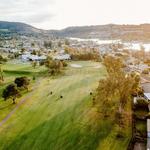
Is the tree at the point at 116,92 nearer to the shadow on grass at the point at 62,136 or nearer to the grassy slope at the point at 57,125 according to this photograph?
the grassy slope at the point at 57,125

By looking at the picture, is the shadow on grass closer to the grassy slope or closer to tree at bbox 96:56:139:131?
the grassy slope

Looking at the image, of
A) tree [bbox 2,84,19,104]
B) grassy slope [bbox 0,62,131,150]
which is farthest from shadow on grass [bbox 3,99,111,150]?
tree [bbox 2,84,19,104]

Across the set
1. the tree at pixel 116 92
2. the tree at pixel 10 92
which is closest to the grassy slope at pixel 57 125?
the tree at pixel 116 92

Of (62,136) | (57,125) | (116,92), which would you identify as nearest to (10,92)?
(57,125)

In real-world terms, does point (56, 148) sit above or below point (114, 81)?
below

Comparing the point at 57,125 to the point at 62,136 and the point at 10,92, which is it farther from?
the point at 10,92

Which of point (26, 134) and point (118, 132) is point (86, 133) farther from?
point (26, 134)

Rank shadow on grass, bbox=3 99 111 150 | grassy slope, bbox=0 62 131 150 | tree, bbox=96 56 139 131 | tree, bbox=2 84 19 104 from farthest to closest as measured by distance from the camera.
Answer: tree, bbox=2 84 19 104
tree, bbox=96 56 139 131
grassy slope, bbox=0 62 131 150
shadow on grass, bbox=3 99 111 150

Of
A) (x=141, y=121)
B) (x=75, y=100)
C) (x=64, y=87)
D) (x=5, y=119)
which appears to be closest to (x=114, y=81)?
(x=141, y=121)
